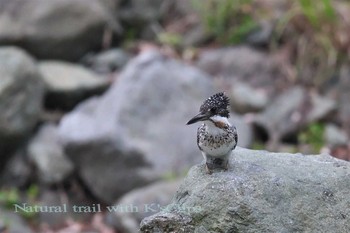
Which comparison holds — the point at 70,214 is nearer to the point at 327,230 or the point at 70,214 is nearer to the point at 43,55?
the point at 43,55

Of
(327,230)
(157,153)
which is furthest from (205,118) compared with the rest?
(157,153)

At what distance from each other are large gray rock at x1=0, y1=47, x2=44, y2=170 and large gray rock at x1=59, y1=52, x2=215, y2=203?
1.79 ft

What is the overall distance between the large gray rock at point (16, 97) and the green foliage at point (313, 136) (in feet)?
11.0

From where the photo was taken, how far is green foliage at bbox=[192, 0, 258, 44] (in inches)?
416

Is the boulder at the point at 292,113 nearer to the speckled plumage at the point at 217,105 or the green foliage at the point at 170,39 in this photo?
the green foliage at the point at 170,39

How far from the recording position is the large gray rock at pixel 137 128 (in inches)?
328

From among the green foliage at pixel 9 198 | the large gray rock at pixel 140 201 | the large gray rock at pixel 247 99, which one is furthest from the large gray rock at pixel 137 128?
the green foliage at pixel 9 198

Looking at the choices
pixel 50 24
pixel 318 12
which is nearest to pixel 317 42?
pixel 318 12

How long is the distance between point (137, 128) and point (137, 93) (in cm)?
49

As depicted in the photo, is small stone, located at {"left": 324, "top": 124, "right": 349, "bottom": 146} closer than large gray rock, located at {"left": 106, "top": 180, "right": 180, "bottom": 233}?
No

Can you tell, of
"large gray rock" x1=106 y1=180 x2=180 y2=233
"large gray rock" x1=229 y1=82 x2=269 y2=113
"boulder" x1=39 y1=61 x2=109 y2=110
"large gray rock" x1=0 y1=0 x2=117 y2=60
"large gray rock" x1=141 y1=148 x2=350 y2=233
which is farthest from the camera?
"large gray rock" x1=0 y1=0 x2=117 y2=60

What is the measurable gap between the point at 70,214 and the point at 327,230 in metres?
5.23

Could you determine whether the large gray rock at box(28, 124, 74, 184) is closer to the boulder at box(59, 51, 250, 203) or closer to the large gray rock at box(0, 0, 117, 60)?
the boulder at box(59, 51, 250, 203)

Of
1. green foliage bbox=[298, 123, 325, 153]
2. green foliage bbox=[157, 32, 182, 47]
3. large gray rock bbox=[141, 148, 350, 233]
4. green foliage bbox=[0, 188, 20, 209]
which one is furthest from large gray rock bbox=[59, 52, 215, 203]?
large gray rock bbox=[141, 148, 350, 233]
